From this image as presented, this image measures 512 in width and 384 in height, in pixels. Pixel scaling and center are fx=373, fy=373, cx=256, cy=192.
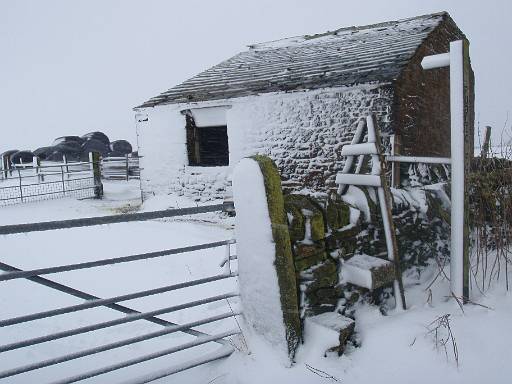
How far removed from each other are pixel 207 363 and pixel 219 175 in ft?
23.4

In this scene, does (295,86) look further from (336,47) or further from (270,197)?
(270,197)

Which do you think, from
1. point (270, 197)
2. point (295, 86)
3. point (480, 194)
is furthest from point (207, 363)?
point (295, 86)

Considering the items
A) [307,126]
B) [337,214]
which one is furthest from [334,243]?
[307,126]

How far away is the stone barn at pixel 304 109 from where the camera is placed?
7.71 meters

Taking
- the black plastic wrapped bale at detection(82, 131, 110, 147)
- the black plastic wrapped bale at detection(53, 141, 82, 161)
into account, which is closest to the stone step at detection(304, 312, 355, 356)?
the black plastic wrapped bale at detection(53, 141, 82, 161)

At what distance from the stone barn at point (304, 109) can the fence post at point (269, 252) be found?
4537 mm

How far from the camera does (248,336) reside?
9.23 feet

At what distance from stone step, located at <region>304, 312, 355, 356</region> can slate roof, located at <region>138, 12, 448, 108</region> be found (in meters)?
5.88

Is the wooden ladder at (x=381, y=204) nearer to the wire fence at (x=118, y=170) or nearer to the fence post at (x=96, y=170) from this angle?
the fence post at (x=96, y=170)

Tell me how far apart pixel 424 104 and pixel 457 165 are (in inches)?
244

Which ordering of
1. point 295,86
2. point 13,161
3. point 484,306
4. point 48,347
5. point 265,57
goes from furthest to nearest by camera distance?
point 13,161
point 265,57
point 295,86
point 48,347
point 484,306

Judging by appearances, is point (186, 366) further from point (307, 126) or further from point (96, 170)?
point (96, 170)

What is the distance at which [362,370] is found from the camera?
2.42 metres

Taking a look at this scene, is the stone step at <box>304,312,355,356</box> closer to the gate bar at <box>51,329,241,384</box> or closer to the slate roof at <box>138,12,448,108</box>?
the gate bar at <box>51,329,241,384</box>
